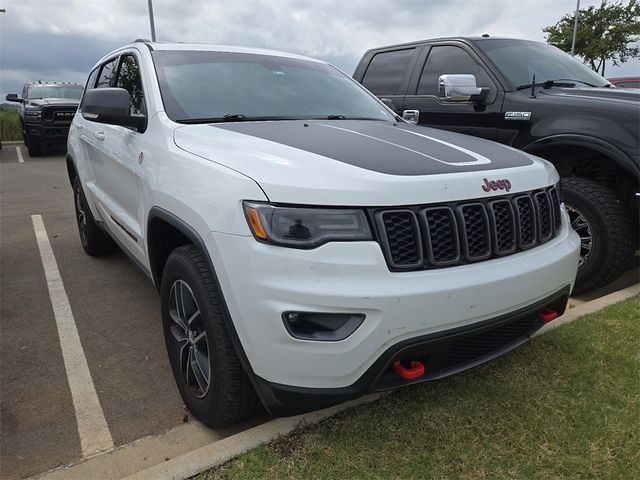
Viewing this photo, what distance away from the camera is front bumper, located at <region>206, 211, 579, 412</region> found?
1.75m

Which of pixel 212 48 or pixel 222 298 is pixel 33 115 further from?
pixel 222 298

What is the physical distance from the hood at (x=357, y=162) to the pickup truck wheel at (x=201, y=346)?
475 millimetres

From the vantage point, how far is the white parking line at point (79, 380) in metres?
2.38

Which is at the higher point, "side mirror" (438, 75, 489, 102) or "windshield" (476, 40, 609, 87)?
"windshield" (476, 40, 609, 87)

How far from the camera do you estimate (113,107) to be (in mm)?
2709

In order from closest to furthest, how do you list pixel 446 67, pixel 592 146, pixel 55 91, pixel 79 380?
1. pixel 79 380
2. pixel 592 146
3. pixel 446 67
4. pixel 55 91

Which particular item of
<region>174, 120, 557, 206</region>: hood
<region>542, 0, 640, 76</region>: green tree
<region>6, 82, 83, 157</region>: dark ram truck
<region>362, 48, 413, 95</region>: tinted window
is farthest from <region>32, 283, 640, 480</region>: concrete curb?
<region>542, 0, 640, 76</region>: green tree

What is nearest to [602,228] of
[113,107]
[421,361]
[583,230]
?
[583,230]

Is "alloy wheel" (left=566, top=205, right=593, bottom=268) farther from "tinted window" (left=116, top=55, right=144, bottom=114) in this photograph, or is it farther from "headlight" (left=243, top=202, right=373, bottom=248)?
"tinted window" (left=116, top=55, right=144, bottom=114)

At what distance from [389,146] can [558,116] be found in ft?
7.27

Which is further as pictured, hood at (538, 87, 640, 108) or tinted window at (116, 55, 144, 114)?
hood at (538, 87, 640, 108)

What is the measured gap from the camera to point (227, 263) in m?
1.88

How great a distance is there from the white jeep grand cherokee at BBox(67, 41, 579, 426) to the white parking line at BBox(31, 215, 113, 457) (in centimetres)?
43

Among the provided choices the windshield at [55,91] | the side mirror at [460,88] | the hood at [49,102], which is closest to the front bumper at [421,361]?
the side mirror at [460,88]
